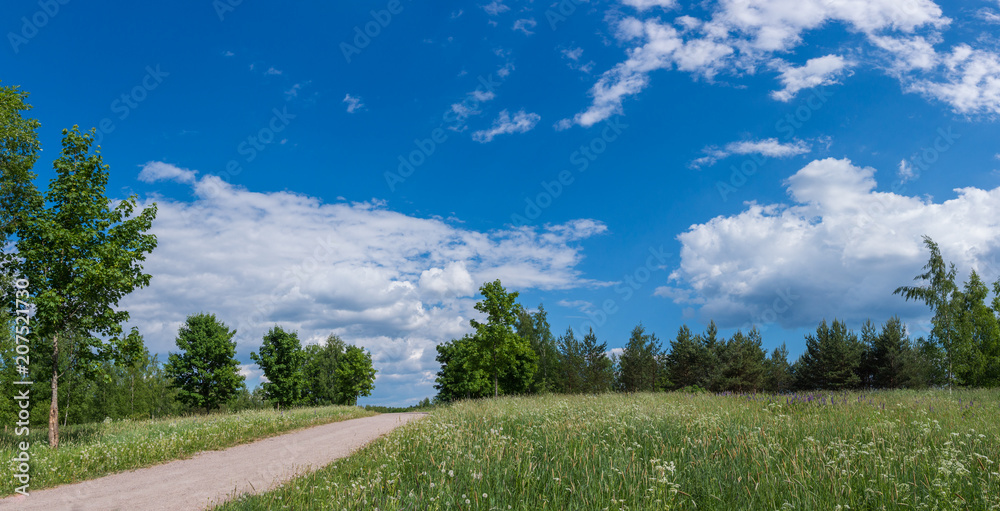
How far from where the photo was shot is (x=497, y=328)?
34500 millimetres

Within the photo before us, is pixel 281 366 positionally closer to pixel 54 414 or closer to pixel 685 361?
pixel 54 414

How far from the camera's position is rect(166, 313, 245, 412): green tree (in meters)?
41.2

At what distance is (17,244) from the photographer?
15.0 metres

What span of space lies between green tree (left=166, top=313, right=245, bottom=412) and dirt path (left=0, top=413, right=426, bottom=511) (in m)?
31.8

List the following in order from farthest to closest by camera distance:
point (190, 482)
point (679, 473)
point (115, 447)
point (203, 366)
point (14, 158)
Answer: point (203, 366) → point (14, 158) → point (115, 447) → point (190, 482) → point (679, 473)

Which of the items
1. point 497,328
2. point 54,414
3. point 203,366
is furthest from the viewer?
point 203,366

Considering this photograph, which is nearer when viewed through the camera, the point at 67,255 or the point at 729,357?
the point at 67,255

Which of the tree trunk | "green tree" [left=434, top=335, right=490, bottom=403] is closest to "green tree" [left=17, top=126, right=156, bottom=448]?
the tree trunk

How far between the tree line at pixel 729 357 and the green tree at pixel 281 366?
16.3m

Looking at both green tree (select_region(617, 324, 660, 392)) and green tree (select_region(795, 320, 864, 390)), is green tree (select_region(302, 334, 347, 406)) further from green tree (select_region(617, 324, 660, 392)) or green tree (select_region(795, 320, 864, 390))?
green tree (select_region(795, 320, 864, 390))

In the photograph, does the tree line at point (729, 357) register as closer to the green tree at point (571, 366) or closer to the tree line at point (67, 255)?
the green tree at point (571, 366)

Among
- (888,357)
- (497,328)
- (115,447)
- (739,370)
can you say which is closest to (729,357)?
(739,370)

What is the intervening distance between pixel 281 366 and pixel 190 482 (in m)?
37.7

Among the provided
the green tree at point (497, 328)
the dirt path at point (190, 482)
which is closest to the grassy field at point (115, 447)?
the dirt path at point (190, 482)
